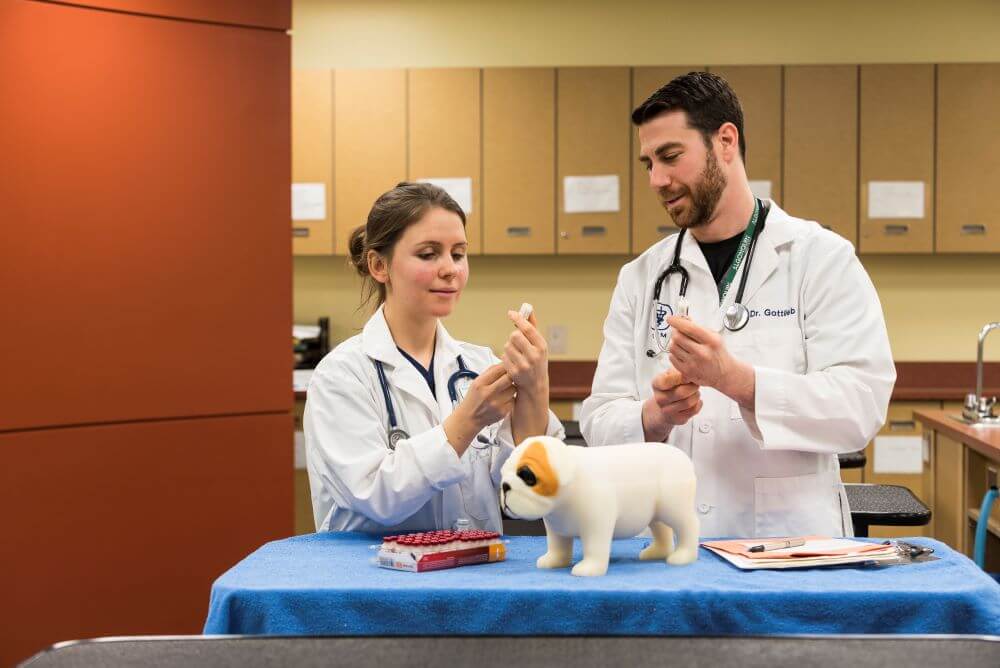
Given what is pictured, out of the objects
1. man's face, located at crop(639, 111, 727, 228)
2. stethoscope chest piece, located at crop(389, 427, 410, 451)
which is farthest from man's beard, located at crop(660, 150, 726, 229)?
stethoscope chest piece, located at crop(389, 427, 410, 451)

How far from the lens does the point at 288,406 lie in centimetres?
305

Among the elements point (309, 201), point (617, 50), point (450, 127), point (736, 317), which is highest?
point (617, 50)

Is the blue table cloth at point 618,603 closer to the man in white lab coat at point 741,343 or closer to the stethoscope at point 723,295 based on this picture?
the man in white lab coat at point 741,343

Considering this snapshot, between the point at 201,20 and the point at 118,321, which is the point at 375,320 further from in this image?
the point at 201,20

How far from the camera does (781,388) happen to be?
1.60 metres

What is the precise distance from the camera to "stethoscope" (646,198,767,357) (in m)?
1.84

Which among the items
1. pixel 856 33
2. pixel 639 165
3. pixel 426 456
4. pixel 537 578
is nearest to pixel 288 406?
pixel 426 456

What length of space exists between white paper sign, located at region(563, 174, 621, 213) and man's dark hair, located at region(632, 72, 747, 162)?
109 inches

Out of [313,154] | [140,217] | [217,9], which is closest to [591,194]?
[313,154]

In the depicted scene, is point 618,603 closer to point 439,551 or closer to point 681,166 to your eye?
point 439,551

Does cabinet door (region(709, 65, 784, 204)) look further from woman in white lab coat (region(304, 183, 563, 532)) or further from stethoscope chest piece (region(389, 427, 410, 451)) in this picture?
stethoscope chest piece (region(389, 427, 410, 451))

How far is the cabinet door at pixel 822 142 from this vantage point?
4531 mm

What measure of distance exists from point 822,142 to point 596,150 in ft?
3.34

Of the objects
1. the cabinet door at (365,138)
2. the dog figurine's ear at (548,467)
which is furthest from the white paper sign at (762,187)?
the dog figurine's ear at (548,467)
